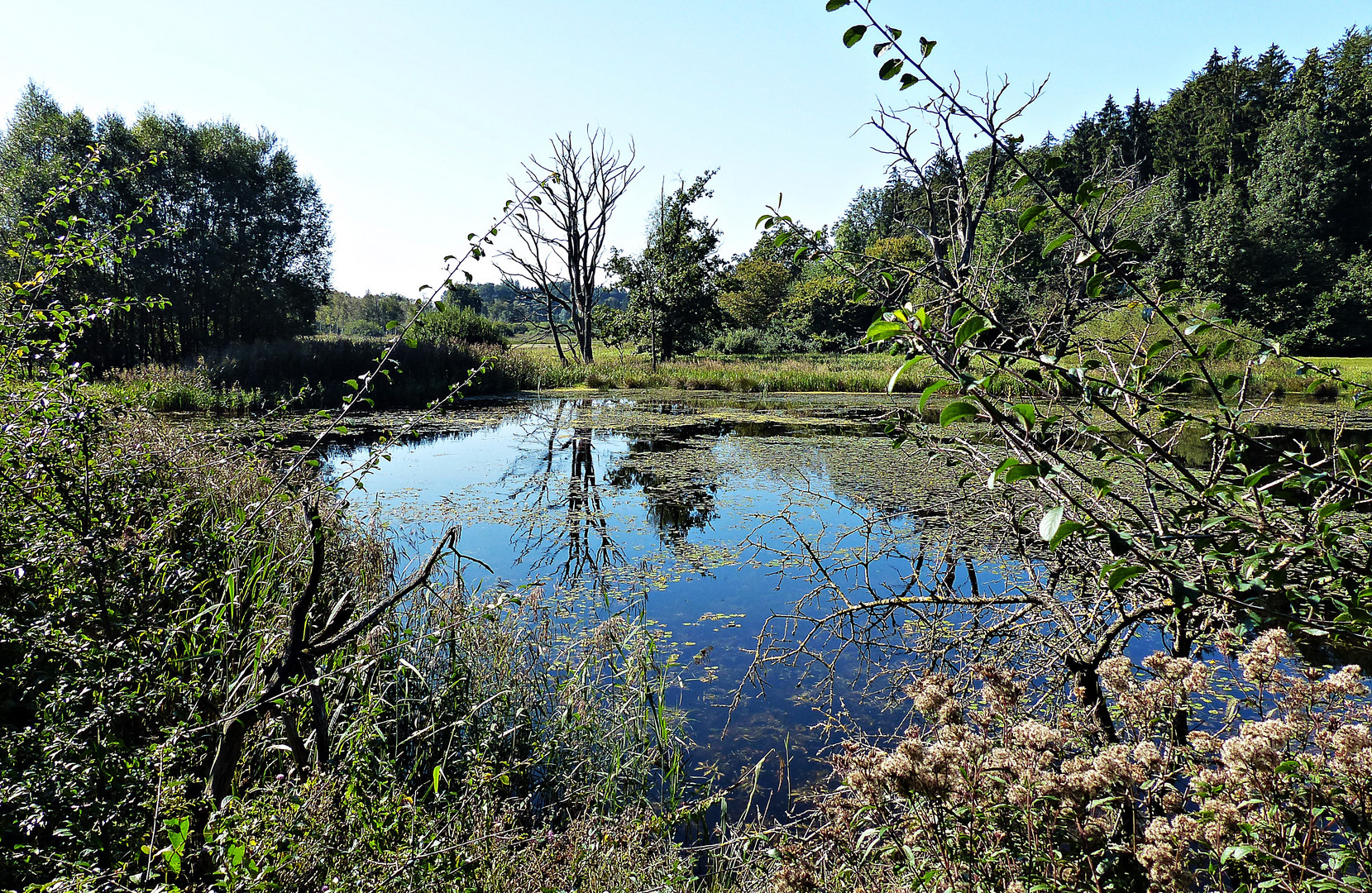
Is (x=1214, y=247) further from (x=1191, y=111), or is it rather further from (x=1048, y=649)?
(x=1048, y=649)

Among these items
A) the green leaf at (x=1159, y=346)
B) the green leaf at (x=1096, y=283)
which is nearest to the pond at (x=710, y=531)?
the green leaf at (x=1159, y=346)

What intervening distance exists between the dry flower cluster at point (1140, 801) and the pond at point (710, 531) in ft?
3.69

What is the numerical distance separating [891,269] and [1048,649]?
1.53 m

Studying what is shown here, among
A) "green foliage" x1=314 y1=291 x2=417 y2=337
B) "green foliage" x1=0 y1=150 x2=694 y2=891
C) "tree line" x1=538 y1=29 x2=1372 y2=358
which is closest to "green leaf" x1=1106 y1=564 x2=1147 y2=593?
"green foliage" x1=0 y1=150 x2=694 y2=891

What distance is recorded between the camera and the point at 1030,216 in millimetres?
1072

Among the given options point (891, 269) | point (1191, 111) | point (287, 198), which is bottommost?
point (891, 269)

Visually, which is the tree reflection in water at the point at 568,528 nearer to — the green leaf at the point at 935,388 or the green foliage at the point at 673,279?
the green leaf at the point at 935,388

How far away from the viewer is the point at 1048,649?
7.81 ft

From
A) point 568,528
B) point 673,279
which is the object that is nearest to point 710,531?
point 568,528

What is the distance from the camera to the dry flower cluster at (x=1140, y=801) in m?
0.99

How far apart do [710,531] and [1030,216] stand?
5.06 metres

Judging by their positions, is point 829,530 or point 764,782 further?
point 829,530

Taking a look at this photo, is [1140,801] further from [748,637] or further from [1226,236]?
[1226,236]

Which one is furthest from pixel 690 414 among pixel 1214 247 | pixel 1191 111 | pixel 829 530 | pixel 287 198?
pixel 1191 111
